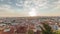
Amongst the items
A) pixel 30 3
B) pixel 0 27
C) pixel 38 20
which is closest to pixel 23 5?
pixel 30 3

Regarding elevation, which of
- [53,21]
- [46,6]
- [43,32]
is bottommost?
[43,32]

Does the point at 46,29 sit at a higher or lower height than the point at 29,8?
lower

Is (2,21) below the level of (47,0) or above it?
below

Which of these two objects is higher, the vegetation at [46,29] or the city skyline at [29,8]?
the city skyline at [29,8]

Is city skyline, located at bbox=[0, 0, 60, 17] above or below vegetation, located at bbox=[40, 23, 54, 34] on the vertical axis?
above

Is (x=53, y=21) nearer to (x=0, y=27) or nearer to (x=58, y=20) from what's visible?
(x=58, y=20)

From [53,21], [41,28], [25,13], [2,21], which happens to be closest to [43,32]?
[41,28]

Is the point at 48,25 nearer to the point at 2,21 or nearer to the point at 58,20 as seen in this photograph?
the point at 58,20
